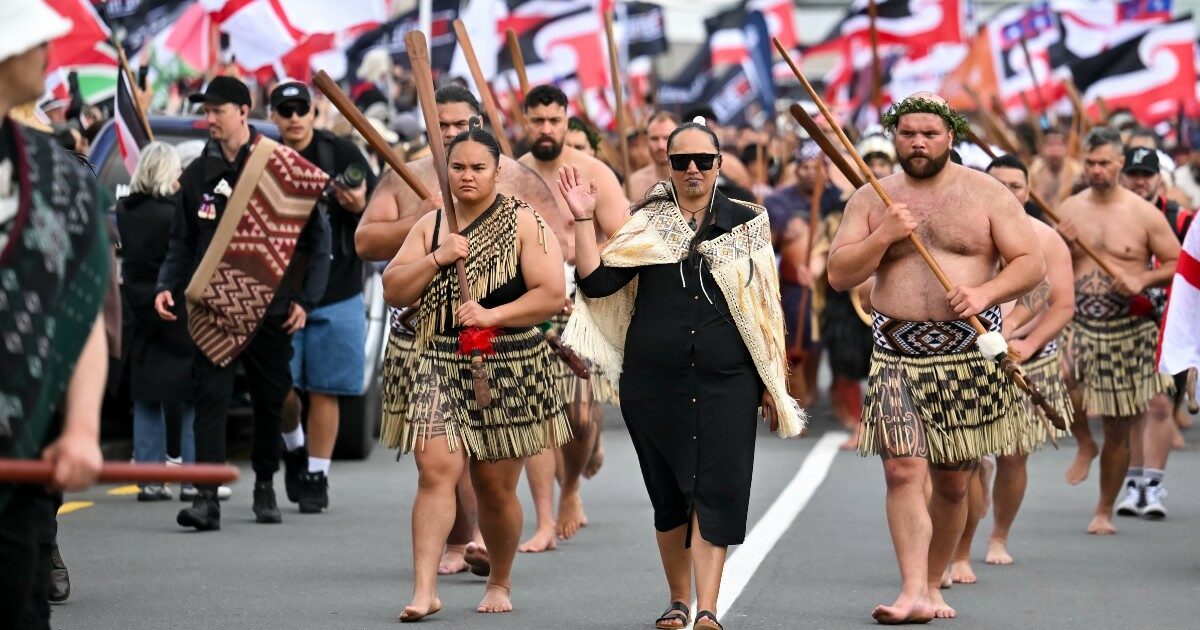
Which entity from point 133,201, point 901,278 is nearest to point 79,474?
point 901,278

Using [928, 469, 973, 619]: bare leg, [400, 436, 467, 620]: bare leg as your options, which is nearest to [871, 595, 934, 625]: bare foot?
[928, 469, 973, 619]: bare leg

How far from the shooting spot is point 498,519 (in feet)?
28.3

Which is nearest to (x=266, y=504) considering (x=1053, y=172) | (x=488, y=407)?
(x=488, y=407)

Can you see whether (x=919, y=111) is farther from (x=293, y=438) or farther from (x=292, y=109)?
(x=293, y=438)

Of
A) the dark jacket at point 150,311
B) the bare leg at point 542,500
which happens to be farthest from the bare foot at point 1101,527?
the dark jacket at point 150,311

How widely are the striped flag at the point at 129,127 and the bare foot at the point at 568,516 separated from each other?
11.9 feet

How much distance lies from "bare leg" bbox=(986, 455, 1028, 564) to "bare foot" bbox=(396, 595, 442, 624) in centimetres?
315

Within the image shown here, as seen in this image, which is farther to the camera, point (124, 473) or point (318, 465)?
point (318, 465)

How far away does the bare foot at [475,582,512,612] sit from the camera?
8586mm

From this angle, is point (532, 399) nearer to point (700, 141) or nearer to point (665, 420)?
point (665, 420)

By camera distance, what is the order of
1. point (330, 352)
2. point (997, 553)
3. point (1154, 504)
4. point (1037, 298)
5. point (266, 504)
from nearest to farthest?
1. point (997, 553)
2. point (1037, 298)
3. point (266, 504)
4. point (330, 352)
5. point (1154, 504)

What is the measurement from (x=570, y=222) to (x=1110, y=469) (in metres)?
3.25

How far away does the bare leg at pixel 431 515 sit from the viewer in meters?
8.21

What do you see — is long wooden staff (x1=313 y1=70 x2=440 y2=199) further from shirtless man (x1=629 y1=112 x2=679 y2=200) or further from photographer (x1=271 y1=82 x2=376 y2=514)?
shirtless man (x1=629 y1=112 x2=679 y2=200)
